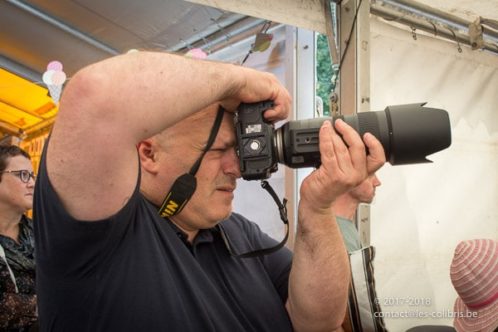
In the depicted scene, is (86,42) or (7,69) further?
(7,69)

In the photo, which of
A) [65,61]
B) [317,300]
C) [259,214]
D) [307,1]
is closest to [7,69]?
[65,61]

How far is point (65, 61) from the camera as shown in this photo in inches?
87.8

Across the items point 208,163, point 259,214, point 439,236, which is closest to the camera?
point 208,163

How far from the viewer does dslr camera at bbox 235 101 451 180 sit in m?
0.64

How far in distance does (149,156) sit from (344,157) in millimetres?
325

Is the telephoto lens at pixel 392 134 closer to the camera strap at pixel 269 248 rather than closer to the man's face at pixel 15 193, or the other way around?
the camera strap at pixel 269 248

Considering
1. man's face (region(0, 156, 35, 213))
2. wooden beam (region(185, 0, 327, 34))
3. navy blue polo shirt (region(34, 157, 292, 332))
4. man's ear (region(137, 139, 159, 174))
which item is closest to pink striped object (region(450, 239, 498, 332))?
navy blue polo shirt (region(34, 157, 292, 332))

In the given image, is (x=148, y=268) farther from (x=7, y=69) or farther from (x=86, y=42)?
(x=7, y=69)

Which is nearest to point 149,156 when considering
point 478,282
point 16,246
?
point 478,282

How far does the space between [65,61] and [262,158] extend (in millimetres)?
1971

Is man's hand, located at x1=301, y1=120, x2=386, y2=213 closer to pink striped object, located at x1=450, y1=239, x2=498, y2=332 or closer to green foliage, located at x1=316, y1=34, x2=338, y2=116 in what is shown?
pink striped object, located at x1=450, y1=239, x2=498, y2=332

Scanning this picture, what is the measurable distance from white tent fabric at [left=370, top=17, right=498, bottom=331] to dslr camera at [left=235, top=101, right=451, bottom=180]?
0.96 meters

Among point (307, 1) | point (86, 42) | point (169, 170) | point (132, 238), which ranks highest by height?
point (86, 42)

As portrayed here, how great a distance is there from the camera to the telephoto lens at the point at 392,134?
64cm
